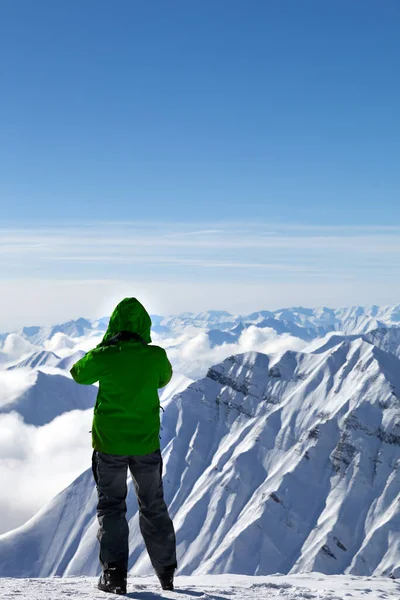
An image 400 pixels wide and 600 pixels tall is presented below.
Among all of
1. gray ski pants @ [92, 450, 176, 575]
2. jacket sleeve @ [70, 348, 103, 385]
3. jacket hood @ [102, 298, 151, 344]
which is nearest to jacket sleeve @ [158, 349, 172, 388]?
jacket hood @ [102, 298, 151, 344]

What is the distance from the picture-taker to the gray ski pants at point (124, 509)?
10.2 metres

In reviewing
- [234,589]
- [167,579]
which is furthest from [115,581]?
[234,589]

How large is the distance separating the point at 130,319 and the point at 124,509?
3.29 m

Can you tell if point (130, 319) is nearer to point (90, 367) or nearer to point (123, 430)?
point (90, 367)

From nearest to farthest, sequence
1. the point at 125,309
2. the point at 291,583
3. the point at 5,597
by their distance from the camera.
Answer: the point at 5,597 < the point at 125,309 < the point at 291,583

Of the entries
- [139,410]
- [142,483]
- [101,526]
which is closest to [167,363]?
[139,410]

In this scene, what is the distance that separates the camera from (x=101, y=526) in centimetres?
1033

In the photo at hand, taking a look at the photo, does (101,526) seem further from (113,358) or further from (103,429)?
(113,358)

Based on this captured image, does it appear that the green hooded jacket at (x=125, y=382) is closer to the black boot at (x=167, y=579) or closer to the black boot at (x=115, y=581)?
the black boot at (x=115, y=581)

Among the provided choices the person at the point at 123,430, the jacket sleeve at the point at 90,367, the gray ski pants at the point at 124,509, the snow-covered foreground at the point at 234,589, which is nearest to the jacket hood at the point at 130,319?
the person at the point at 123,430

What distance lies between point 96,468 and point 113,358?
192cm

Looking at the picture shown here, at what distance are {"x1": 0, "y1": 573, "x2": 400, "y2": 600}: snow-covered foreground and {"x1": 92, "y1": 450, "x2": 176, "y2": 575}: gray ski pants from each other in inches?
23.5

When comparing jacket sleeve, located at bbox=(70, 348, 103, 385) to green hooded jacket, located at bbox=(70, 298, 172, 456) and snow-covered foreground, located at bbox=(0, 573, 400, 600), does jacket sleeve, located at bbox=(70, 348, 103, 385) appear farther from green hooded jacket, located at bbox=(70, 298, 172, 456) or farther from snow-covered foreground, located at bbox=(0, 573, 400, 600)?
snow-covered foreground, located at bbox=(0, 573, 400, 600)

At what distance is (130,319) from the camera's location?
10.4m
